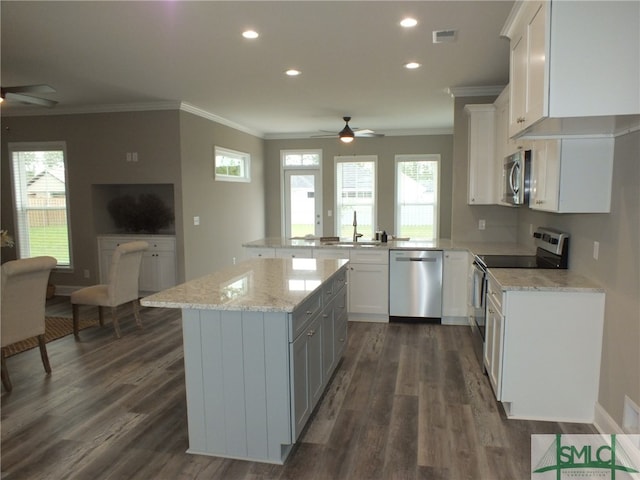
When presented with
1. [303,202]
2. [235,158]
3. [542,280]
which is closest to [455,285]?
[542,280]

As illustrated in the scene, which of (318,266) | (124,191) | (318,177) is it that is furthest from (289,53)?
(318,177)

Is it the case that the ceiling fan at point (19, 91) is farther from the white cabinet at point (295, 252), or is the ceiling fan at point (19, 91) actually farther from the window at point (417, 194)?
the window at point (417, 194)

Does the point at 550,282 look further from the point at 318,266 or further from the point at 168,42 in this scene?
the point at 168,42

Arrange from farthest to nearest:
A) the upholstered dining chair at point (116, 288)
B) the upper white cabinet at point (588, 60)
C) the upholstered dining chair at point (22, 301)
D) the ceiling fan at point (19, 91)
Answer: the upholstered dining chair at point (116, 288) < the ceiling fan at point (19, 91) < the upholstered dining chair at point (22, 301) < the upper white cabinet at point (588, 60)

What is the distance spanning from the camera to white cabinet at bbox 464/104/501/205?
4777mm

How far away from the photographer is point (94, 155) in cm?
624

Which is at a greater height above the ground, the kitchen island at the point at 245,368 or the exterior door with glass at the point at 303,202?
the exterior door with glass at the point at 303,202

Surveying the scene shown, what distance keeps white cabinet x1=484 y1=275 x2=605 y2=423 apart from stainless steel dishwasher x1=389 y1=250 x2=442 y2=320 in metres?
1.94

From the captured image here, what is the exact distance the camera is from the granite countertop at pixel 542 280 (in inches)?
109

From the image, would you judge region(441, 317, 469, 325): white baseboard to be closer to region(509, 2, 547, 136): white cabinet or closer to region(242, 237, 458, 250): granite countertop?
region(242, 237, 458, 250): granite countertop

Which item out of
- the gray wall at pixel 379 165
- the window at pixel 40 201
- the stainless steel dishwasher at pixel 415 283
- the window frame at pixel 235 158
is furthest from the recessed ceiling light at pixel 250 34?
the gray wall at pixel 379 165

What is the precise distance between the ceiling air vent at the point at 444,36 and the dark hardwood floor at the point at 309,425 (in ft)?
8.60

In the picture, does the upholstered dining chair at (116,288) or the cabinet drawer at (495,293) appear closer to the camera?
the cabinet drawer at (495,293)

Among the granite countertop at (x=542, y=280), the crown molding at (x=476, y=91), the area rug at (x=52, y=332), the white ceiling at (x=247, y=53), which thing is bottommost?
the area rug at (x=52, y=332)
